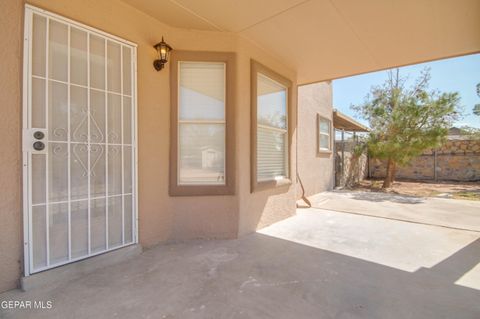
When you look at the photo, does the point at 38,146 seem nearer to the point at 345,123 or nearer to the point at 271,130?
the point at 271,130

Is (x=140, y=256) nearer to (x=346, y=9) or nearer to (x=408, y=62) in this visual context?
(x=346, y=9)

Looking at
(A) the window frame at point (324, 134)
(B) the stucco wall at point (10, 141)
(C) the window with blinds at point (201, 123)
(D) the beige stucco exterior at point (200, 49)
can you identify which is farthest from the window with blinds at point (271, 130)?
(A) the window frame at point (324, 134)

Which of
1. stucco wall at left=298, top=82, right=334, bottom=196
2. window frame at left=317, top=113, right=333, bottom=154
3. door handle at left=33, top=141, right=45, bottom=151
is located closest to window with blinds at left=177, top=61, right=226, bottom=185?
door handle at left=33, top=141, right=45, bottom=151

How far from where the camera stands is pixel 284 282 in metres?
2.34

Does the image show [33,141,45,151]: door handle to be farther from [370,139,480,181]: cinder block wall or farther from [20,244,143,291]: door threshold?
[370,139,480,181]: cinder block wall

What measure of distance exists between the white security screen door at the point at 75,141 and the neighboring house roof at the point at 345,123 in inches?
322

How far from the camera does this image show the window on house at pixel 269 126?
12.5 feet

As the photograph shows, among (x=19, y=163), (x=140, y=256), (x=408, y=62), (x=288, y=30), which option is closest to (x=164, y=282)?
(x=140, y=256)

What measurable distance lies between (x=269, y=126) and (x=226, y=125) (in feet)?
3.51

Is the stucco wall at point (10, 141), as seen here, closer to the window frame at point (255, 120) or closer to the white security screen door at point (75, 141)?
the white security screen door at point (75, 141)

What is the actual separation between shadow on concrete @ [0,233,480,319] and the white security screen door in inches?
17.5

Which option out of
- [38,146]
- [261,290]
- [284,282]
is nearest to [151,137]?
[38,146]

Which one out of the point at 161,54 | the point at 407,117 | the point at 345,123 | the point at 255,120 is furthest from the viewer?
the point at 345,123

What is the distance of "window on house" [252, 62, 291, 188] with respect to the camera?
3.81 m
